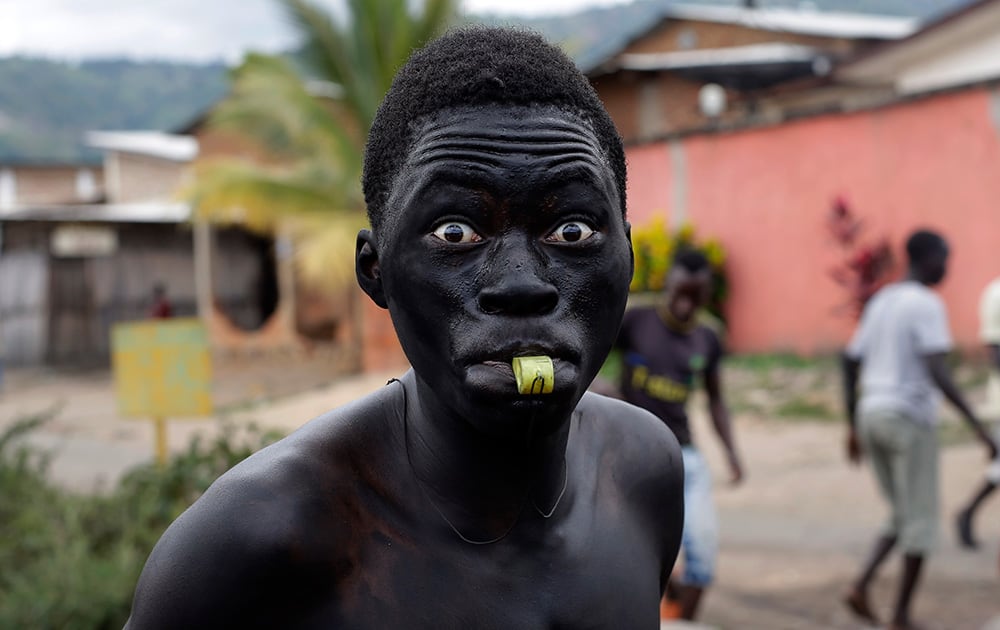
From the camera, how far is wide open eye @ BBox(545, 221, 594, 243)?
4.61ft

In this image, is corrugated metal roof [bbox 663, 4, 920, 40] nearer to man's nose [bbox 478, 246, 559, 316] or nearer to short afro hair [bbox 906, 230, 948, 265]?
short afro hair [bbox 906, 230, 948, 265]

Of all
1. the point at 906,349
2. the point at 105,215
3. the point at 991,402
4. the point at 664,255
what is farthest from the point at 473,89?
the point at 105,215

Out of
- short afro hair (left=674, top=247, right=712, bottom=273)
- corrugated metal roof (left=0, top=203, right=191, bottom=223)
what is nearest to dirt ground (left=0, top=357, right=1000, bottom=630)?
short afro hair (left=674, top=247, right=712, bottom=273)

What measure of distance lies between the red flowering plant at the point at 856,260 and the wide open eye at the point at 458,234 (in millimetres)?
11441

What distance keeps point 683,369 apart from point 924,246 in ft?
4.69

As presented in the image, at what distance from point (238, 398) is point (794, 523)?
418 inches

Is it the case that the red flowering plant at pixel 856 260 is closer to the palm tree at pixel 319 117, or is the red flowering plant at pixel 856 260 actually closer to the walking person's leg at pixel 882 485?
the palm tree at pixel 319 117

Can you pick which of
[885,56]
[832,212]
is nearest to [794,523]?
[832,212]

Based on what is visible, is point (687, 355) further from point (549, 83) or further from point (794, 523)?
point (549, 83)

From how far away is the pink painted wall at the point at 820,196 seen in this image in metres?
11.8

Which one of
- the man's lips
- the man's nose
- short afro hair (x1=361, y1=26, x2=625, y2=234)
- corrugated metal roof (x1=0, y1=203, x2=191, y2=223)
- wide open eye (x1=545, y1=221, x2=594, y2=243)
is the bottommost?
the man's lips

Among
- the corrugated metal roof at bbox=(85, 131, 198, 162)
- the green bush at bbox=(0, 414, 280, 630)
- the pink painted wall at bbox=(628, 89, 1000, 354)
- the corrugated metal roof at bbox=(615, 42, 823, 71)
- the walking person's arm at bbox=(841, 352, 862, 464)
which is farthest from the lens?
the corrugated metal roof at bbox=(85, 131, 198, 162)

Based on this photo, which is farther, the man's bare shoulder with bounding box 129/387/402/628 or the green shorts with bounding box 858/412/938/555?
the green shorts with bounding box 858/412/938/555

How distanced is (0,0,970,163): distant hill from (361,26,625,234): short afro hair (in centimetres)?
5900
